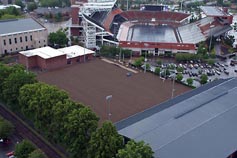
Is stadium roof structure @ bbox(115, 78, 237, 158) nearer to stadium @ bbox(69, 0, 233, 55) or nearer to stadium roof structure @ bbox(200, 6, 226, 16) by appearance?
stadium @ bbox(69, 0, 233, 55)

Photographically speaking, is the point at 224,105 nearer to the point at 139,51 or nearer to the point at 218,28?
the point at 139,51

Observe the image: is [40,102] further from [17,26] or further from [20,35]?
[17,26]

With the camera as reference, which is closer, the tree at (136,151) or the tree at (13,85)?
the tree at (136,151)

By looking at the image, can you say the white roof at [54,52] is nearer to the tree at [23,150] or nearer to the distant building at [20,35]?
the distant building at [20,35]

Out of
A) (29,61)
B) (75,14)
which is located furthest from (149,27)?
(29,61)

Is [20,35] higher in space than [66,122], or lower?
higher

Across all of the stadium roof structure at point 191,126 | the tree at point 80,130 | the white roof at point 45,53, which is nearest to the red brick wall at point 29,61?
the white roof at point 45,53
